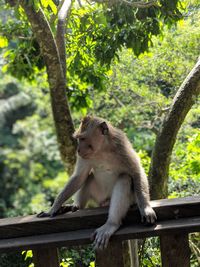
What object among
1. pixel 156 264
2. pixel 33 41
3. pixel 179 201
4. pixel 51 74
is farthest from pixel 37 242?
pixel 33 41

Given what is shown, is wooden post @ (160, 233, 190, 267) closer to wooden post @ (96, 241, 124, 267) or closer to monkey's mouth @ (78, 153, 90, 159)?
wooden post @ (96, 241, 124, 267)

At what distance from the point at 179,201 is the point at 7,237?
80cm

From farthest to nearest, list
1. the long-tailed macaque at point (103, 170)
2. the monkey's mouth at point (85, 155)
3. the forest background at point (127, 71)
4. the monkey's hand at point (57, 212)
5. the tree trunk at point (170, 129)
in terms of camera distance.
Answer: the forest background at point (127, 71)
the tree trunk at point (170, 129)
the monkey's mouth at point (85, 155)
the long-tailed macaque at point (103, 170)
the monkey's hand at point (57, 212)

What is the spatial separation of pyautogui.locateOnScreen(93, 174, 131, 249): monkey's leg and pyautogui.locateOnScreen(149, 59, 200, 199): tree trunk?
998 mm

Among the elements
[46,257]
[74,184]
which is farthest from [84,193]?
[46,257]

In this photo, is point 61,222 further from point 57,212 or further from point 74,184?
point 74,184

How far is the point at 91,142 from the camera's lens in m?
2.77

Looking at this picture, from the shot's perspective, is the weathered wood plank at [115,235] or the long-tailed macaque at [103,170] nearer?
the weathered wood plank at [115,235]

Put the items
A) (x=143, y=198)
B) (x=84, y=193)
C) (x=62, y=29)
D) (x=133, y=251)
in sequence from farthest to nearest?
(x=62, y=29)
(x=84, y=193)
(x=133, y=251)
(x=143, y=198)

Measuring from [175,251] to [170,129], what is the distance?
1646 mm

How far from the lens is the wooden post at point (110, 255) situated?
1991 mm

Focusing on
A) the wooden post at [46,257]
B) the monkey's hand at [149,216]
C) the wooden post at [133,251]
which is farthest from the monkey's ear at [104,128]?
the wooden post at [46,257]

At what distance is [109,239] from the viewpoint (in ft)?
6.51

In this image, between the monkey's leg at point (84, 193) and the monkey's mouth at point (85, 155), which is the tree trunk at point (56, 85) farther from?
the monkey's mouth at point (85, 155)
